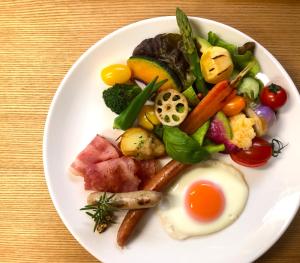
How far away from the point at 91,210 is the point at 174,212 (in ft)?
1.26

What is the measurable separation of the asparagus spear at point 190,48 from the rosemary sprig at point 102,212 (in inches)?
25.8

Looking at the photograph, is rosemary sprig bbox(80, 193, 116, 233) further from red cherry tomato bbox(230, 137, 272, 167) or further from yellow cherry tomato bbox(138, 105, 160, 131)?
red cherry tomato bbox(230, 137, 272, 167)

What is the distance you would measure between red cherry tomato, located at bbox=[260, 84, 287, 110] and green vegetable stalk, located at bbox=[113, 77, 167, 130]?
467 millimetres

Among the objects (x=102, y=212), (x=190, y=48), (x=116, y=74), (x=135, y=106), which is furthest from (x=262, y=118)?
(x=102, y=212)

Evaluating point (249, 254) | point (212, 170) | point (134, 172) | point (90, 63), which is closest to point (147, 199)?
point (134, 172)

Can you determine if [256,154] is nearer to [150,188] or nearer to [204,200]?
[204,200]

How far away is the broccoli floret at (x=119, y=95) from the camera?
235 centimetres

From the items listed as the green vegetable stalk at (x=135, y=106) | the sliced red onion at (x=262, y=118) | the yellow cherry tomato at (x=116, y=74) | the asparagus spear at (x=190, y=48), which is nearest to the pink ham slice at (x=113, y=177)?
the green vegetable stalk at (x=135, y=106)

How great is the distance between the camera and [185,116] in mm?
2348

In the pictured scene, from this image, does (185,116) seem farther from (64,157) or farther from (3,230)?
(3,230)

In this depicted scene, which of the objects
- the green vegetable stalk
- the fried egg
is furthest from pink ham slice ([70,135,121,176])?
the fried egg

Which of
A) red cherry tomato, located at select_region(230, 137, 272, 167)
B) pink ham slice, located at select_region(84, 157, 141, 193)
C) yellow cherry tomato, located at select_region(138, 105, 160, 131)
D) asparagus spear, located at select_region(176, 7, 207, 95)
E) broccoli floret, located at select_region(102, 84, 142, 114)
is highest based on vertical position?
asparagus spear, located at select_region(176, 7, 207, 95)

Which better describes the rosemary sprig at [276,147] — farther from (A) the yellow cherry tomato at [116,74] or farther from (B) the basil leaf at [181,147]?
(A) the yellow cherry tomato at [116,74]

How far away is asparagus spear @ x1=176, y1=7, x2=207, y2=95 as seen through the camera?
2.30 meters
